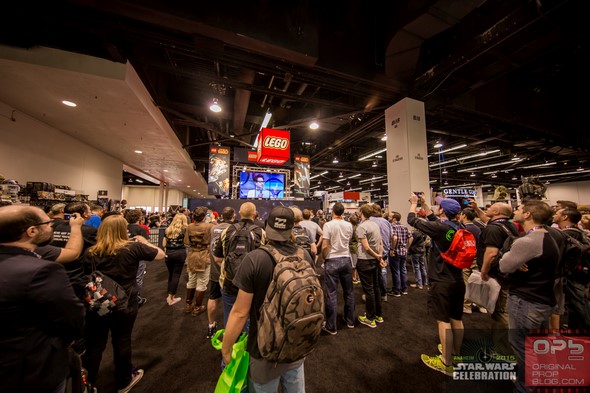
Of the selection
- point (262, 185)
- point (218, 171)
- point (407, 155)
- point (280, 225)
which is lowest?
point (280, 225)

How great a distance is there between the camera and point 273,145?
7246 millimetres

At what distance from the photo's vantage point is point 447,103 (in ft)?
17.7

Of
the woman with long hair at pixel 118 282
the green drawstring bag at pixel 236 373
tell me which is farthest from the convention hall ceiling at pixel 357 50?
the green drawstring bag at pixel 236 373

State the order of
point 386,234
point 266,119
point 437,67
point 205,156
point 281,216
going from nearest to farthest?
point 281,216 → point 386,234 → point 437,67 → point 266,119 → point 205,156

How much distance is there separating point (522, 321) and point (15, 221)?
149 inches

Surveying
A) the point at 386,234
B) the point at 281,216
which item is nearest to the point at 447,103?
the point at 386,234

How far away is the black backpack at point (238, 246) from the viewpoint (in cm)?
221

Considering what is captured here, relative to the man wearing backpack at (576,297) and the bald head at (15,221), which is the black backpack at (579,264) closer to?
the man wearing backpack at (576,297)

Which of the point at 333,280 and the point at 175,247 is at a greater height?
the point at 175,247

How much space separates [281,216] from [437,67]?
5.27 metres

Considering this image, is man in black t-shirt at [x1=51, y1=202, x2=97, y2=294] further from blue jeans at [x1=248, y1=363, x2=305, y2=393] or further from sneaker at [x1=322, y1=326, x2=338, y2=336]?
sneaker at [x1=322, y1=326, x2=338, y2=336]

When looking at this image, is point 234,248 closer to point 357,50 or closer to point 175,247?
point 175,247

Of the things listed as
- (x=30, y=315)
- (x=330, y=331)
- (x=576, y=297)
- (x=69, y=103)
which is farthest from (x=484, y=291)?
(x=69, y=103)

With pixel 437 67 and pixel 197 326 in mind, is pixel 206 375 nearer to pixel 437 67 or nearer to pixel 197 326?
pixel 197 326
